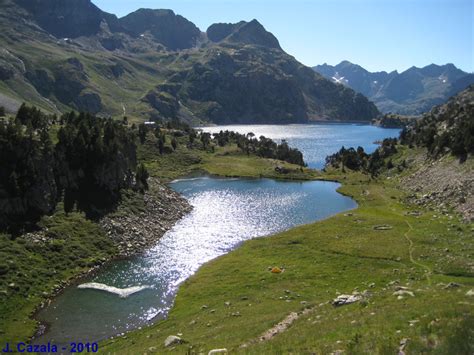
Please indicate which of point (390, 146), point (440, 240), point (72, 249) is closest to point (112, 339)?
point (72, 249)

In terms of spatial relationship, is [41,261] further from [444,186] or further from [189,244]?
[444,186]

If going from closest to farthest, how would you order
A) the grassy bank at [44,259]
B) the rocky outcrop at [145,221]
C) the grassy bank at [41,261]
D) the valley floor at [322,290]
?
1. the valley floor at [322,290]
2. the grassy bank at [41,261]
3. the grassy bank at [44,259]
4. the rocky outcrop at [145,221]

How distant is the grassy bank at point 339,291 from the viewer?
2439 centimetres

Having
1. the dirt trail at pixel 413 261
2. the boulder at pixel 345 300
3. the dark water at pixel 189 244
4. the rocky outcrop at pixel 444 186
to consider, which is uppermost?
the rocky outcrop at pixel 444 186

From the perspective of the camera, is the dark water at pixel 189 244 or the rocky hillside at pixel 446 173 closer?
the dark water at pixel 189 244

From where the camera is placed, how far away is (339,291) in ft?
156

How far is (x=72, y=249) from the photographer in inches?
2549

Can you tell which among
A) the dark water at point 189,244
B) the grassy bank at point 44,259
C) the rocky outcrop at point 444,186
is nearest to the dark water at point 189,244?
the dark water at point 189,244

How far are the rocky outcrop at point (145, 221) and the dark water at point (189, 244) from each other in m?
2.30

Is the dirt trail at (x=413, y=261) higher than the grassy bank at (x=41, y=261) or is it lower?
higher

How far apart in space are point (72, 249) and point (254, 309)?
3432 centimetres

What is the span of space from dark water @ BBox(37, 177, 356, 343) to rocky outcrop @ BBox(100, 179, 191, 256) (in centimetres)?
230

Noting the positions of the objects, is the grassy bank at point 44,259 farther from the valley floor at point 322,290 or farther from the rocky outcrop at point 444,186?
the rocky outcrop at point 444,186

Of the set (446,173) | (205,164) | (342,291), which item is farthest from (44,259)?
(205,164)
